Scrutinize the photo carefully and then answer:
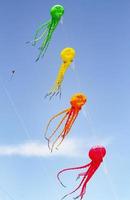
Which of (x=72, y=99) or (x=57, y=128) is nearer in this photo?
(x=57, y=128)

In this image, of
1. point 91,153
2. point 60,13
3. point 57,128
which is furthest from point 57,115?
point 60,13

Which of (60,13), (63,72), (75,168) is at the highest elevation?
(60,13)

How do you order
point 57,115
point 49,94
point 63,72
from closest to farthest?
point 49,94 → point 57,115 → point 63,72

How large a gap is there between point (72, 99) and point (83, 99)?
74 centimetres

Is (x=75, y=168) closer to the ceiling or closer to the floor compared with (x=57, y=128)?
closer to the floor

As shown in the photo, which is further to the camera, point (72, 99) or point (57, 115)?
point (72, 99)

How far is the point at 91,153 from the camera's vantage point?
68.6 feet

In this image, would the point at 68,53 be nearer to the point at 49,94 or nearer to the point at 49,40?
the point at 49,40

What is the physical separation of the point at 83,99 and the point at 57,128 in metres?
3.06

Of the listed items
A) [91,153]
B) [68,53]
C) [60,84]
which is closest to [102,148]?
[91,153]

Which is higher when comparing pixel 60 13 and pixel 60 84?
pixel 60 13

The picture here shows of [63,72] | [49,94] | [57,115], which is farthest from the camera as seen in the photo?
[63,72]

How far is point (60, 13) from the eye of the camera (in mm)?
21766

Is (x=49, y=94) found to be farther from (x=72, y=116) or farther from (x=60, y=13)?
(x=60, y=13)
